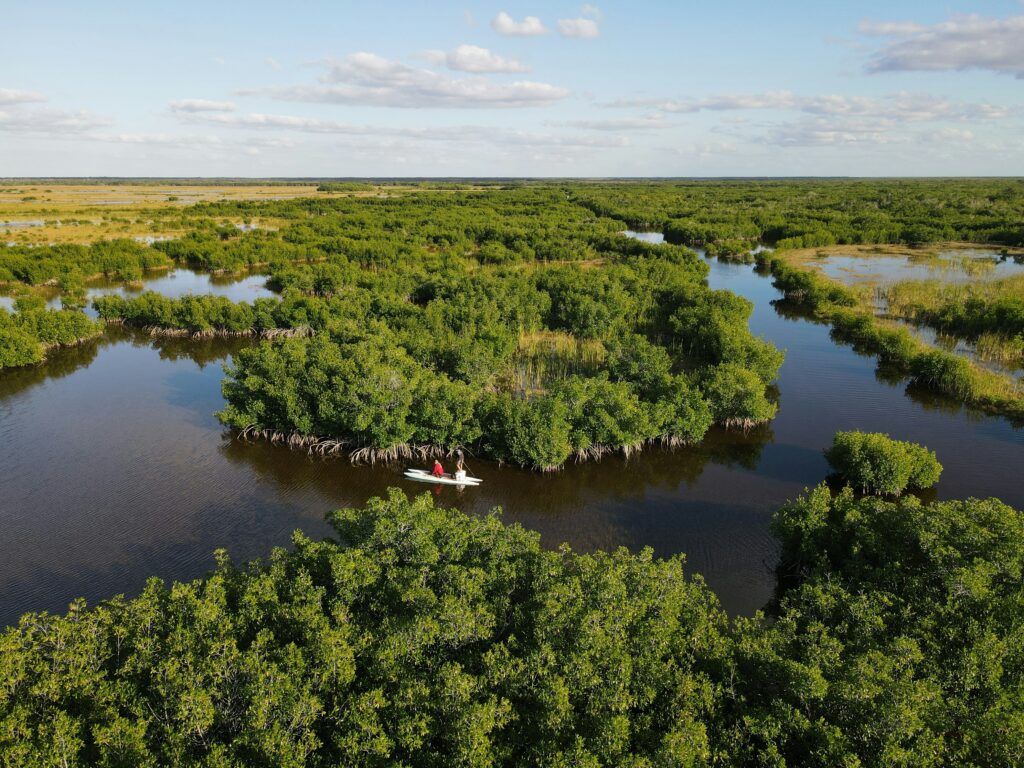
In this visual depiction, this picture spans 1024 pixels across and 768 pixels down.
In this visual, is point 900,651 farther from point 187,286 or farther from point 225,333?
point 187,286

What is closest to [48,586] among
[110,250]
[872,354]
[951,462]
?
[951,462]

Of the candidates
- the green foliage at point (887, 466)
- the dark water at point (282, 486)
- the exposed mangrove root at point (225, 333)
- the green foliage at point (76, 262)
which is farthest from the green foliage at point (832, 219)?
the green foliage at point (76, 262)

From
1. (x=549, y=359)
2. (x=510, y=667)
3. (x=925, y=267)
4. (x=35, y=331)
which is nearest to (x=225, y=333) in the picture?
(x=35, y=331)

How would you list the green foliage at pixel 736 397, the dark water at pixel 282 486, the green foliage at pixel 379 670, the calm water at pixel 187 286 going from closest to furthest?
the green foliage at pixel 379 670
the dark water at pixel 282 486
the green foliage at pixel 736 397
the calm water at pixel 187 286

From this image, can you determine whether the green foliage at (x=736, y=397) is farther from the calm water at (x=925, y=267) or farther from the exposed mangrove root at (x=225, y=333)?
the calm water at (x=925, y=267)

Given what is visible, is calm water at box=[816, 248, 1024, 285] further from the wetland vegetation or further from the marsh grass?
the marsh grass

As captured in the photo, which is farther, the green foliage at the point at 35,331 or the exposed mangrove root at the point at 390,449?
the green foliage at the point at 35,331
